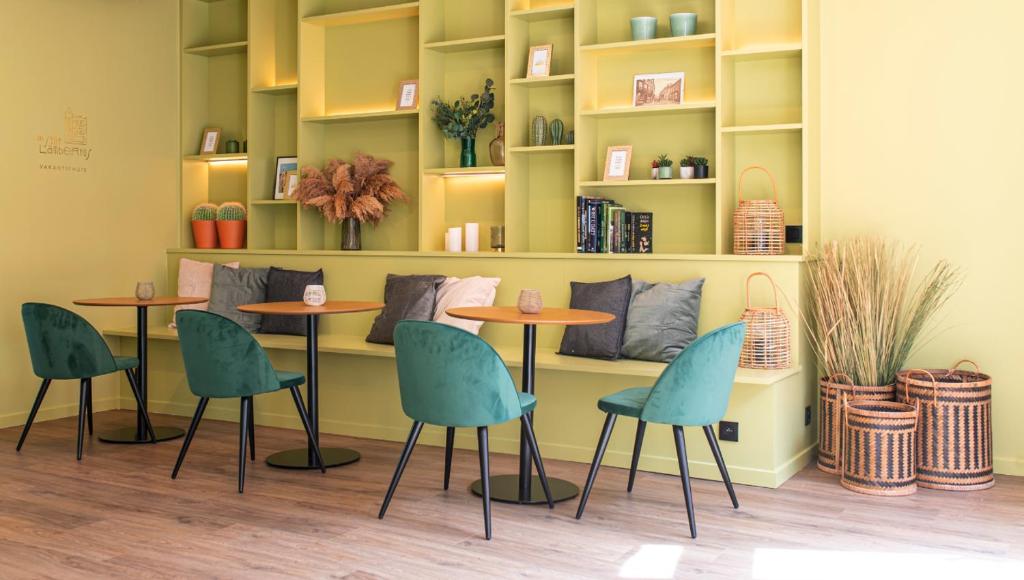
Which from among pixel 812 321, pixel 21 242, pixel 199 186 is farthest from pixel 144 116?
pixel 812 321

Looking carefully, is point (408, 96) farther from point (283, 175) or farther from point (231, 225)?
point (231, 225)

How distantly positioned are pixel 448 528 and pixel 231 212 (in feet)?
12.4

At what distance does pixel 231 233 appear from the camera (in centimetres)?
704

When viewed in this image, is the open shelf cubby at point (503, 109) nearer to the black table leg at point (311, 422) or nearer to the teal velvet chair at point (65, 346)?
the black table leg at point (311, 422)

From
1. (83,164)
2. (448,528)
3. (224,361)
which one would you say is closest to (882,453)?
(448,528)

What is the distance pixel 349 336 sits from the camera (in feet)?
20.9

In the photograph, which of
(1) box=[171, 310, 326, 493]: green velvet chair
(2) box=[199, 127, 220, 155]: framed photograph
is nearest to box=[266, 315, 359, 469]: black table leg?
(1) box=[171, 310, 326, 493]: green velvet chair

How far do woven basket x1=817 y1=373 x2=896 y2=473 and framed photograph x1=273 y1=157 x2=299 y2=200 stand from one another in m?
3.84

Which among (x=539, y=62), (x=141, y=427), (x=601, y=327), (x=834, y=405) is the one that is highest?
(x=539, y=62)

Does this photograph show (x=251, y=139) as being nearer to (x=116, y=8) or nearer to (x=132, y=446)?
(x=116, y=8)

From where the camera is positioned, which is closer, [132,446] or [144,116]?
[132,446]

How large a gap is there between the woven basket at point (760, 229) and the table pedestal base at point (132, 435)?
11.0 ft

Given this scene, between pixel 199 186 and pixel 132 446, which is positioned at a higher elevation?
pixel 199 186

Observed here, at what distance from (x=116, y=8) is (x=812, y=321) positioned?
16.1 ft
